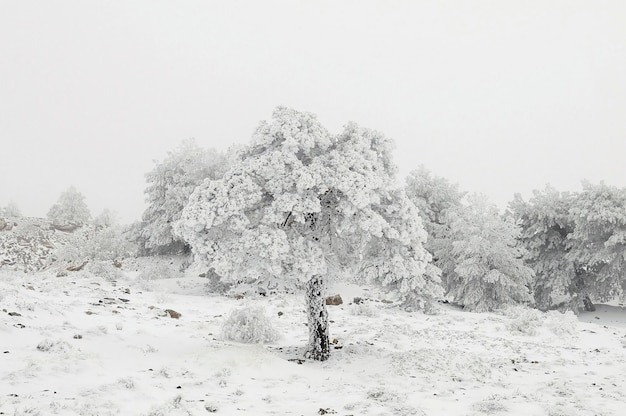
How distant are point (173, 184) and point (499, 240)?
22001mm

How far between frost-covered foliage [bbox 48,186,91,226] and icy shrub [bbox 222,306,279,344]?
58439mm

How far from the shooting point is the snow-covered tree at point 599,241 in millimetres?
28156

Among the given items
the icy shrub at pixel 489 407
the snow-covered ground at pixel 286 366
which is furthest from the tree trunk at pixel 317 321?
the icy shrub at pixel 489 407

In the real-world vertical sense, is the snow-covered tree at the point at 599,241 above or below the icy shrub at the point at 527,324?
above

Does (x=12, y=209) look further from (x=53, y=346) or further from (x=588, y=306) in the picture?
(x=588, y=306)

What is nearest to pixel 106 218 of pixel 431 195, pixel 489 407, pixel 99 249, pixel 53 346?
pixel 99 249

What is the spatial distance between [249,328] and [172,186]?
60.6 ft

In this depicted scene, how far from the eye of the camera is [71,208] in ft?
216

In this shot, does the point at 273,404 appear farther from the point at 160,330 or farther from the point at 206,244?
the point at 160,330

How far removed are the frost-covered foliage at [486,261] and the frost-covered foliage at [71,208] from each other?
2232 inches

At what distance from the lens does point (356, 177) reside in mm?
11586

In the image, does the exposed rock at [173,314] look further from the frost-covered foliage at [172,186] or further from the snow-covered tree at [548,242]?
the snow-covered tree at [548,242]

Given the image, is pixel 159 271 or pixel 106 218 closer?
pixel 159 271

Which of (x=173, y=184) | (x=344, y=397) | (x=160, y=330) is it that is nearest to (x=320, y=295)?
(x=344, y=397)
